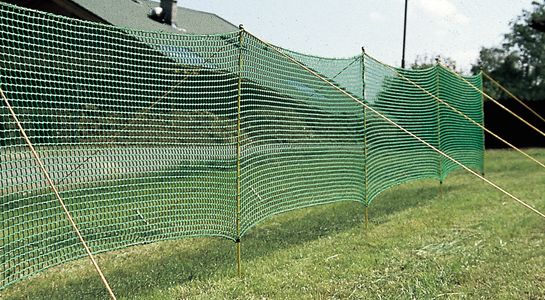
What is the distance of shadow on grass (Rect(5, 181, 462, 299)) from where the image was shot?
4320 millimetres

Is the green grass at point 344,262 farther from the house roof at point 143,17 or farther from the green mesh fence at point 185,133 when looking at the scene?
the house roof at point 143,17

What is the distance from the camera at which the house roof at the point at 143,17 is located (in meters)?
14.7

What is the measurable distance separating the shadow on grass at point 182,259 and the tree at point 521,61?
2836 centimetres

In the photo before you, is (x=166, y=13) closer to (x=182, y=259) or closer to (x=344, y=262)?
(x=182, y=259)

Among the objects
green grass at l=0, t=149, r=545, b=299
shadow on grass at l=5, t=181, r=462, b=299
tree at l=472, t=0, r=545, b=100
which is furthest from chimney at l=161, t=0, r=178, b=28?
tree at l=472, t=0, r=545, b=100

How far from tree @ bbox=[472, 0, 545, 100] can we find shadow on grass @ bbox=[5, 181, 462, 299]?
28362 mm

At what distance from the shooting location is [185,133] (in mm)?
5965

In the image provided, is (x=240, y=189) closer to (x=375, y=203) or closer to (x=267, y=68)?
(x=267, y=68)

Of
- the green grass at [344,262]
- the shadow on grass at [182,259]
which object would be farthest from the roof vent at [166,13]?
the green grass at [344,262]

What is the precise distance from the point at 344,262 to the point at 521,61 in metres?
41.0

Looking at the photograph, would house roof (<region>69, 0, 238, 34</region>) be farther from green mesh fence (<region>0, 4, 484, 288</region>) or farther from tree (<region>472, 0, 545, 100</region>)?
tree (<region>472, 0, 545, 100</region>)

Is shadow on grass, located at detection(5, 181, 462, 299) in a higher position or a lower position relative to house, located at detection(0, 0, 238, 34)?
lower

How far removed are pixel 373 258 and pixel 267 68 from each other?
Result: 2114mm

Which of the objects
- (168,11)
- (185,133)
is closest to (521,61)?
(168,11)
